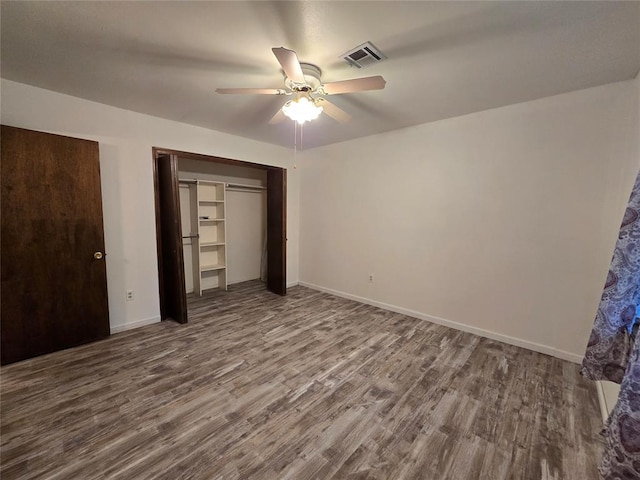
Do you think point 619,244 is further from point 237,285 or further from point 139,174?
point 237,285

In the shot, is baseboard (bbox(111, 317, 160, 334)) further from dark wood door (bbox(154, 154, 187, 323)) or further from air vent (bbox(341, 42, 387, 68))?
air vent (bbox(341, 42, 387, 68))

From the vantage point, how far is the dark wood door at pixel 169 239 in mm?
3031

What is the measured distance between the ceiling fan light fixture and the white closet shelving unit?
8.87ft

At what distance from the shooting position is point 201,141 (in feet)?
11.4

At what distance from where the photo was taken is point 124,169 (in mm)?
2922

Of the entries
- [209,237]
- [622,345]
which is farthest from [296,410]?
[209,237]

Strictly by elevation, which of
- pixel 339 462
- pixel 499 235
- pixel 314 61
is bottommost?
pixel 339 462

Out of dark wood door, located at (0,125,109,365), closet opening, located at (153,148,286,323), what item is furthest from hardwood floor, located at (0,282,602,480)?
closet opening, located at (153,148,286,323)

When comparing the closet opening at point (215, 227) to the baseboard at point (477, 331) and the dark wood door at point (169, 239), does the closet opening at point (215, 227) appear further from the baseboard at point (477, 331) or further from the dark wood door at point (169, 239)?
the baseboard at point (477, 331)

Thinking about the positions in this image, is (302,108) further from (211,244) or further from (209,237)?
(209,237)

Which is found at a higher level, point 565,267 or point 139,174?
point 139,174

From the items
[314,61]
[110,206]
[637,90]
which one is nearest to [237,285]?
[110,206]

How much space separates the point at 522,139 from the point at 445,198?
0.91 metres

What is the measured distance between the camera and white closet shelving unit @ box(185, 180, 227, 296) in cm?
426
